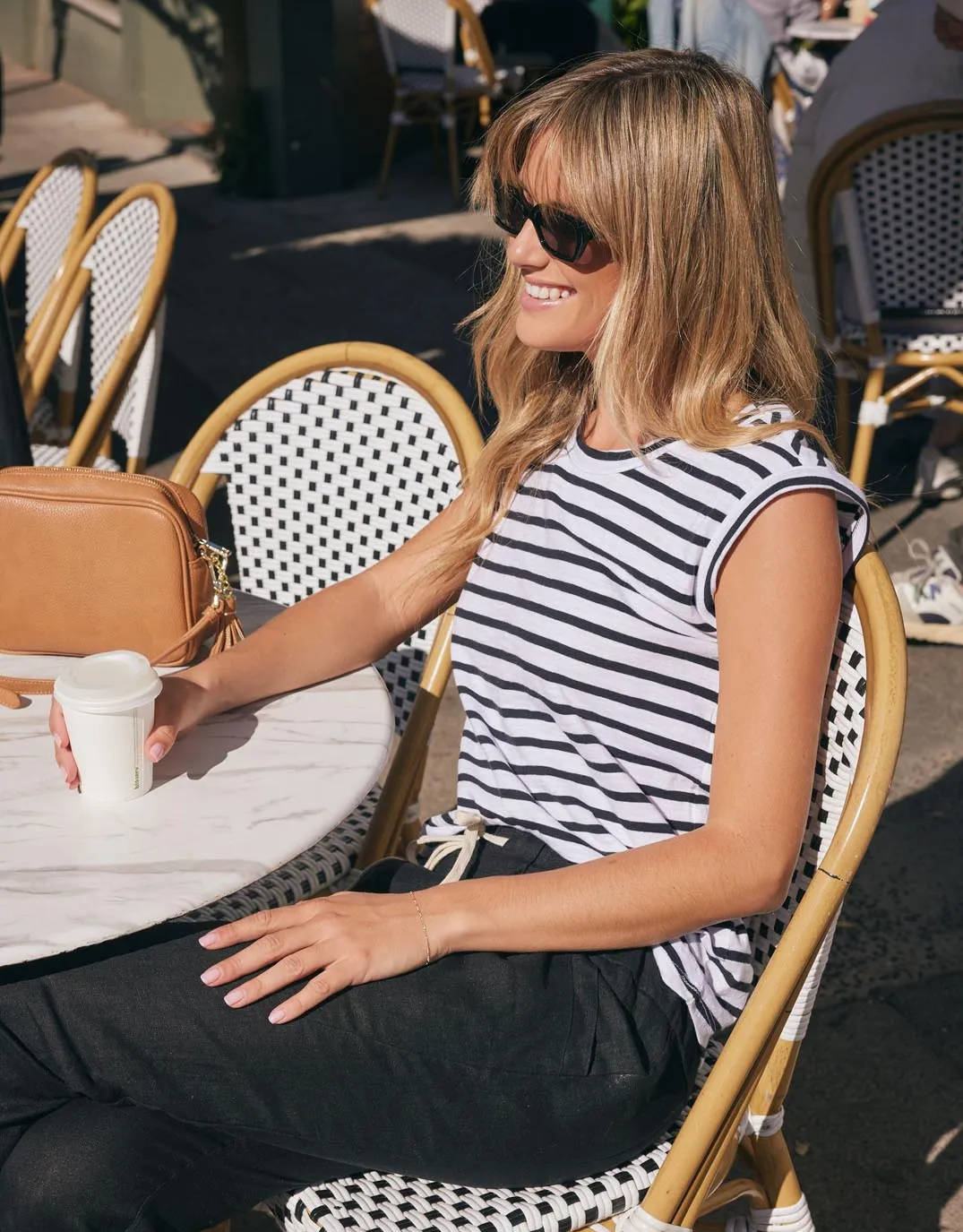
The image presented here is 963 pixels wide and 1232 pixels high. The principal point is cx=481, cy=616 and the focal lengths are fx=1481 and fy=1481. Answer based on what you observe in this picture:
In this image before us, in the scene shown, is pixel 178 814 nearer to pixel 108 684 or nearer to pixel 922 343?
pixel 108 684

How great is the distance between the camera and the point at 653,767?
1.61 metres

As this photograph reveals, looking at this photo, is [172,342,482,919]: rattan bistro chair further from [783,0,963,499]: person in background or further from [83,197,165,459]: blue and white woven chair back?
[783,0,963,499]: person in background

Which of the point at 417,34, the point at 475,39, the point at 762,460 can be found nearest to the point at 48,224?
the point at 762,460

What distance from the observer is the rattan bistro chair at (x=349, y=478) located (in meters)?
2.16

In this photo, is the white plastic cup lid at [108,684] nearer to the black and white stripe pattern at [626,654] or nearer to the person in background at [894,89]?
the black and white stripe pattern at [626,654]

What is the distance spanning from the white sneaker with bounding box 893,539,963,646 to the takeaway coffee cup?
2556mm

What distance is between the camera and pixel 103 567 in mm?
1737

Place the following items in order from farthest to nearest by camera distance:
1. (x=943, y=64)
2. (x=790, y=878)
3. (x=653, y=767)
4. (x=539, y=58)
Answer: (x=539, y=58)
(x=943, y=64)
(x=653, y=767)
(x=790, y=878)

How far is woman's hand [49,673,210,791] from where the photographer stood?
156 cm

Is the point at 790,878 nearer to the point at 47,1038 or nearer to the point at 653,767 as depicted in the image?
the point at 653,767

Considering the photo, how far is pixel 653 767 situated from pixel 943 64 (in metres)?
3.12

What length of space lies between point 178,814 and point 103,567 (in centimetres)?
35

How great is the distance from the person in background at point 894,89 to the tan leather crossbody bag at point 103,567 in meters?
2.49

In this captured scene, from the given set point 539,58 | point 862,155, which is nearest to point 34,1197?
point 862,155
